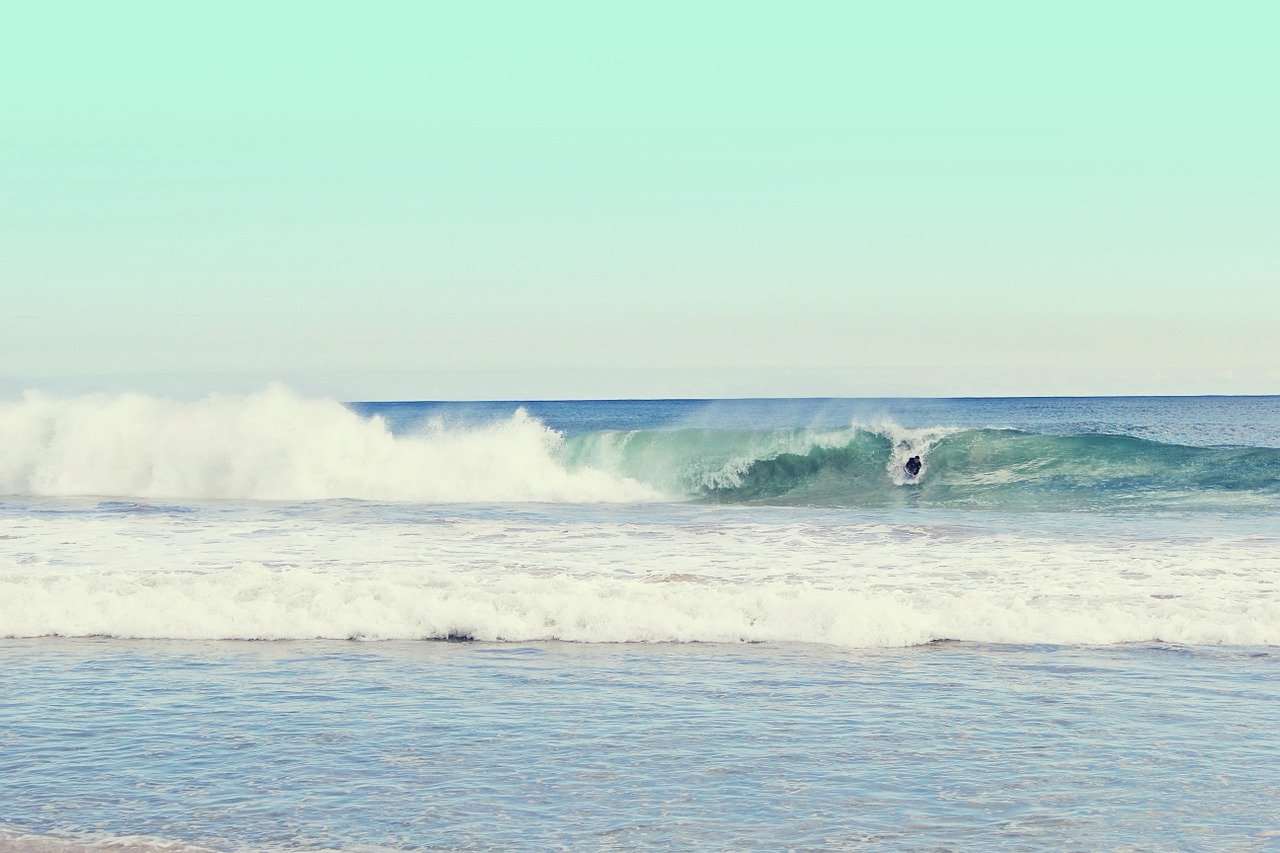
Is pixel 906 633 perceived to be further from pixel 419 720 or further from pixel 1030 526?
pixel 1030 526

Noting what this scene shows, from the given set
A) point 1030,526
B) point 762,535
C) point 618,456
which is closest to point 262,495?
point 618,456

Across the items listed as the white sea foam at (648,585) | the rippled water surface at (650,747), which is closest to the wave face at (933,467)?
the white sea foam at (648,585)

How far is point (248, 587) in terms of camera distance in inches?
395

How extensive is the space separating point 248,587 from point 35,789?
4.85 m

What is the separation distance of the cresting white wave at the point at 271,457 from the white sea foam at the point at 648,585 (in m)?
7.44

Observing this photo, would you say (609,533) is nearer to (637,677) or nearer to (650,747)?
(637,677)

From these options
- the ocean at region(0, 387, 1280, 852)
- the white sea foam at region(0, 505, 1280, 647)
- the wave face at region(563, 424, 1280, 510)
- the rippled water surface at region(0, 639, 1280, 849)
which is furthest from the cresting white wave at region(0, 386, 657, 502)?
the rippled water surface at region(0, 639, 1280, 849)

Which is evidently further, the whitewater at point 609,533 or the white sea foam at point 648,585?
the whitewater at point 609,533

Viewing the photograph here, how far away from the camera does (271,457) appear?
2295 centimetres

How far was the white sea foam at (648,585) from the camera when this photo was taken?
893 centimetres

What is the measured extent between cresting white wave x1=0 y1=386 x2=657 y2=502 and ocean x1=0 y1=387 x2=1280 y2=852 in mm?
3785

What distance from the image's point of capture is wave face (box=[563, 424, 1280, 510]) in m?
21.7

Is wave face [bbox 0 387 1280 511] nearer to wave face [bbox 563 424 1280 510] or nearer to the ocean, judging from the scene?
wave face [bbox 563 424 1280 510]

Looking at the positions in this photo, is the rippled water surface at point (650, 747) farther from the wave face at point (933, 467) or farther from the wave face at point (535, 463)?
the wave face at point (933, 467)
